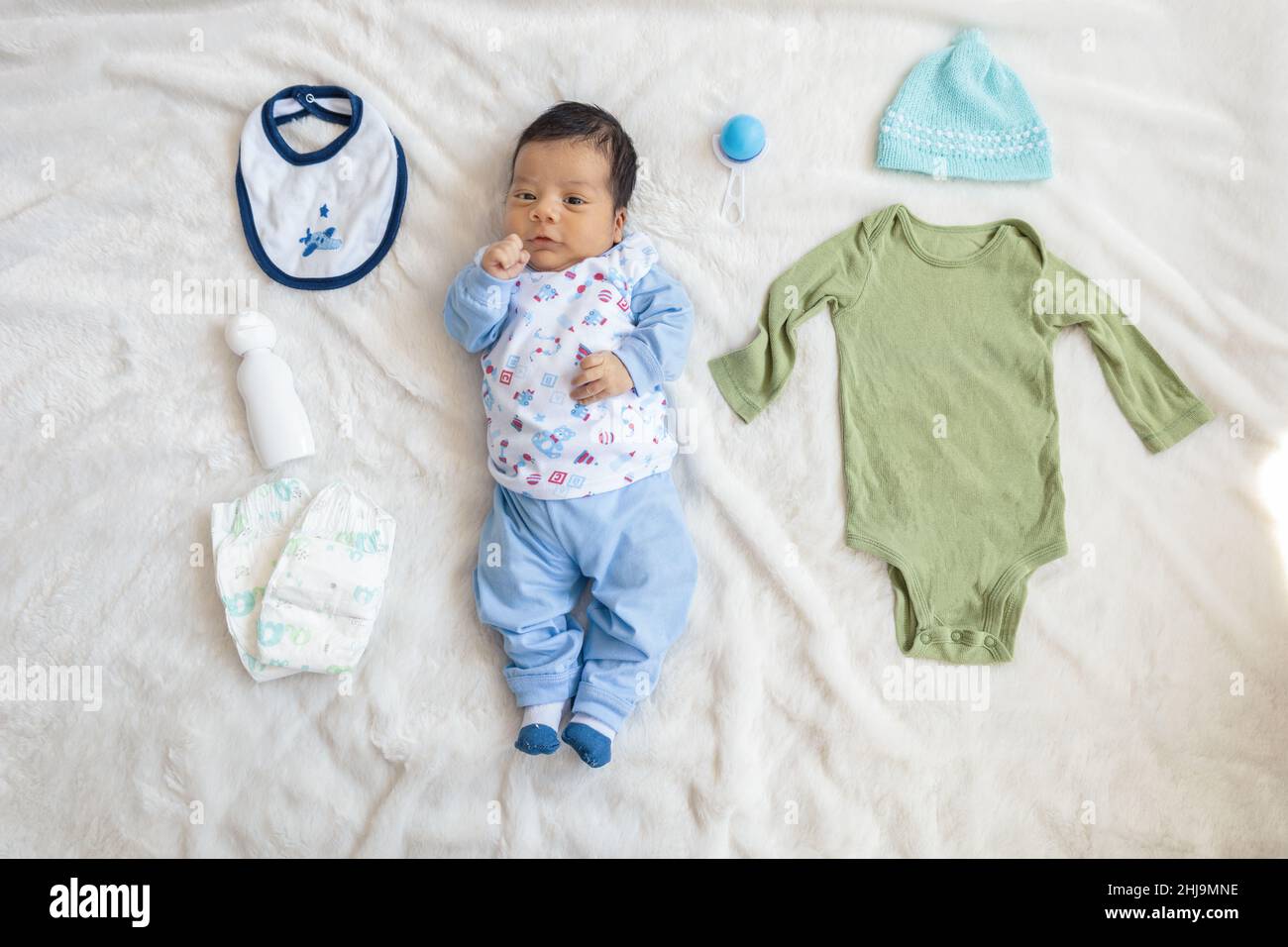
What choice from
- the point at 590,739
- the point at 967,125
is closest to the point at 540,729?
the point at 590,739

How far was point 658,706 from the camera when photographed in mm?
1442

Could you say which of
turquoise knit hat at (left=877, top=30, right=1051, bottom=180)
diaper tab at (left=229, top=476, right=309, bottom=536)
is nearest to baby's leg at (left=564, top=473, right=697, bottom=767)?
diaper tab at (left=229, top=476, right=309, bottom=536)

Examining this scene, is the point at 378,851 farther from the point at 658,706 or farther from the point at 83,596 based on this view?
the point at 83,596

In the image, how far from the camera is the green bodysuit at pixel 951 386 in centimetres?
149

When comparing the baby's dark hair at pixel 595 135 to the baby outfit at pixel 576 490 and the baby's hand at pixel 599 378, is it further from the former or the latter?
the baby's hand at pixel 599 378

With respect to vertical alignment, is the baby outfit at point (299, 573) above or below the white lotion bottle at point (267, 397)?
below

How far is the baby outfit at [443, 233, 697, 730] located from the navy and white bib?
20cm

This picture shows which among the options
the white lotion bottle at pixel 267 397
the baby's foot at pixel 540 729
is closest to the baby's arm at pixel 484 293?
the white lotion bottle at pixel 267 397

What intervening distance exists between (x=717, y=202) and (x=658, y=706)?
0.78m

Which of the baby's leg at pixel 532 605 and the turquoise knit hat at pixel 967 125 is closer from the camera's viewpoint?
the baby's leg at pixel 532 605

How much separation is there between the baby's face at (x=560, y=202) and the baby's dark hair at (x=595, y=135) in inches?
0.5

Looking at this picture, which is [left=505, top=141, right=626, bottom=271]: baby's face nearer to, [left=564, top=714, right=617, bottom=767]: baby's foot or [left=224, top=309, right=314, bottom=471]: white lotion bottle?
[left=224, top=309, right=314, bottom=471]: white lotion bottle

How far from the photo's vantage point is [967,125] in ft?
5.12

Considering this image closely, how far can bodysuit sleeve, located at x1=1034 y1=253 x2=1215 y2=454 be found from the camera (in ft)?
4.95
